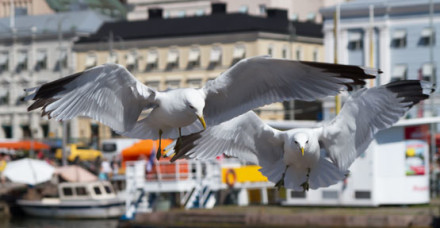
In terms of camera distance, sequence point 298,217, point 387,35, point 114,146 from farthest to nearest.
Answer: point 387,35
point 114,146
point 298,217

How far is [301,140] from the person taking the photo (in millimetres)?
19250

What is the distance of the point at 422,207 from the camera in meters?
43.2

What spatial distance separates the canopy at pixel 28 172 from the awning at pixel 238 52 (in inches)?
1406

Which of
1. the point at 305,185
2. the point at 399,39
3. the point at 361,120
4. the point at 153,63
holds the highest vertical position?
the point at 399,39

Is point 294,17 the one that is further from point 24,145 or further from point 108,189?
point 108,189

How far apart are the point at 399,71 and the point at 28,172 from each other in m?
31.7

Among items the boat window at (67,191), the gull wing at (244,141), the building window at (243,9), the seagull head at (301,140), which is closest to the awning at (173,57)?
the building window at (243,9)

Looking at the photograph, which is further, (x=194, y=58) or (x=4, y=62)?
(x=4, y=62)

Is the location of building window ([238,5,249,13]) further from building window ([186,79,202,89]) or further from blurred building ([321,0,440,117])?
blurred building ([321,0,440,117])

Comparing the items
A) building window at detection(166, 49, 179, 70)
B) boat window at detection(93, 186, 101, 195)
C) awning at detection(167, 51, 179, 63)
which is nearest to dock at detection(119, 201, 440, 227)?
boat window at detection(93, 186, 101, 195)

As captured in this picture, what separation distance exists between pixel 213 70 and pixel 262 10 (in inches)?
533

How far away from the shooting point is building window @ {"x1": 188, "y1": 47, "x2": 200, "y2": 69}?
98.7m

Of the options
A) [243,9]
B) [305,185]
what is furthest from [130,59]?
[305,185]

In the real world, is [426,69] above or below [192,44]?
below
